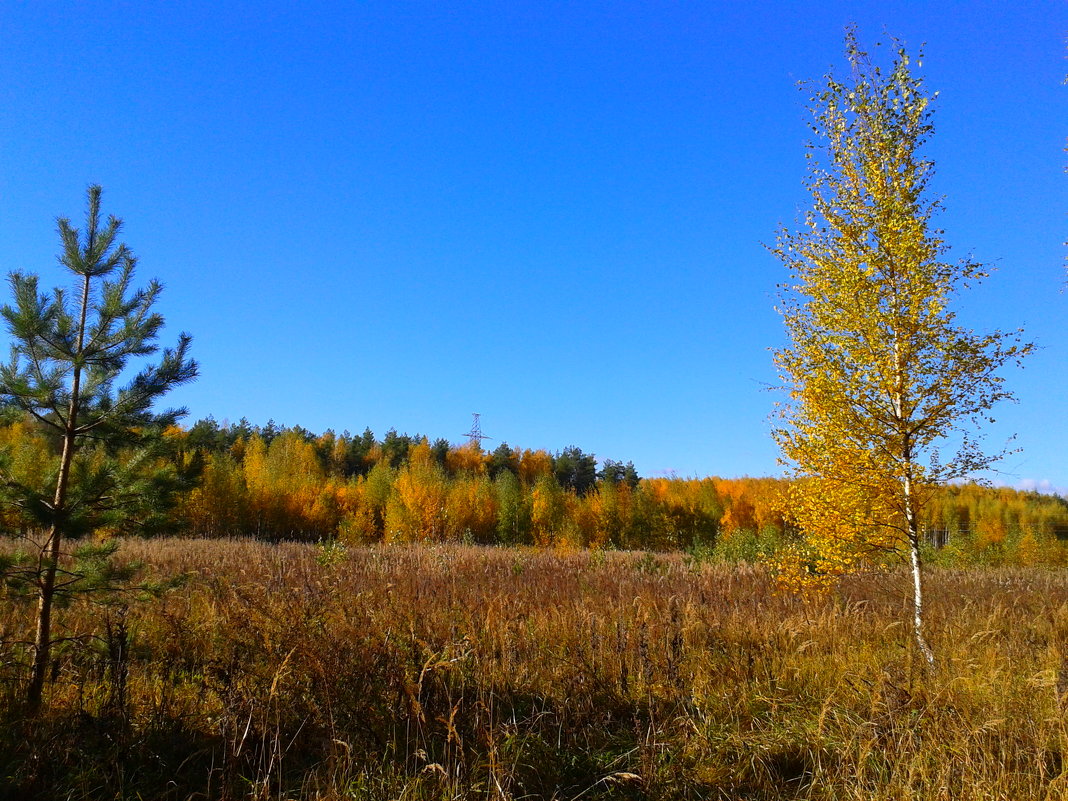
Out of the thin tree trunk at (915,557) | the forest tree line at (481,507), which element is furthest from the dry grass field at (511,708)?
the forest tree line at (481,507)

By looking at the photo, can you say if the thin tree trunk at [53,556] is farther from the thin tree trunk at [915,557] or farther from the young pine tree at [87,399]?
the thin tree trunk at [915,557]

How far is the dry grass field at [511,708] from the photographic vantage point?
3.78 meters

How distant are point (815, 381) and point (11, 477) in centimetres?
780

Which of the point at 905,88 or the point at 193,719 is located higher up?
the point at 905,88

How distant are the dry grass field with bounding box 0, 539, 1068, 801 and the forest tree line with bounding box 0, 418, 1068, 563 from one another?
40.8 feet

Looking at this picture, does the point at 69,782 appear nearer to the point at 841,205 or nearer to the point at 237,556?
the point at 841,205

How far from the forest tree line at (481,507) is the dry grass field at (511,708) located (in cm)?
1243

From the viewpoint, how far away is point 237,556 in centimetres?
1336

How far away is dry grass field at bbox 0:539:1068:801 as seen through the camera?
3.78 meters

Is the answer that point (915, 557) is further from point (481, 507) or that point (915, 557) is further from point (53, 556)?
point (481, 507)

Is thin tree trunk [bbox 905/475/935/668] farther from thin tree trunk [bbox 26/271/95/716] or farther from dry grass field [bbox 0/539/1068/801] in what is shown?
thin tree trunk [bbox 26/271/95/716]

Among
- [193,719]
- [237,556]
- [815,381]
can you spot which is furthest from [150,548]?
[815,381]

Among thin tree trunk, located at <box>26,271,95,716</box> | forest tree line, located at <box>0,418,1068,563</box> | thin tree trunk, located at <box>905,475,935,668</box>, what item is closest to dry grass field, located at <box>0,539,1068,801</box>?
thin tree trunk, located at <box>26,271,95,716</box>

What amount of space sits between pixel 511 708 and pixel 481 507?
49719mm
